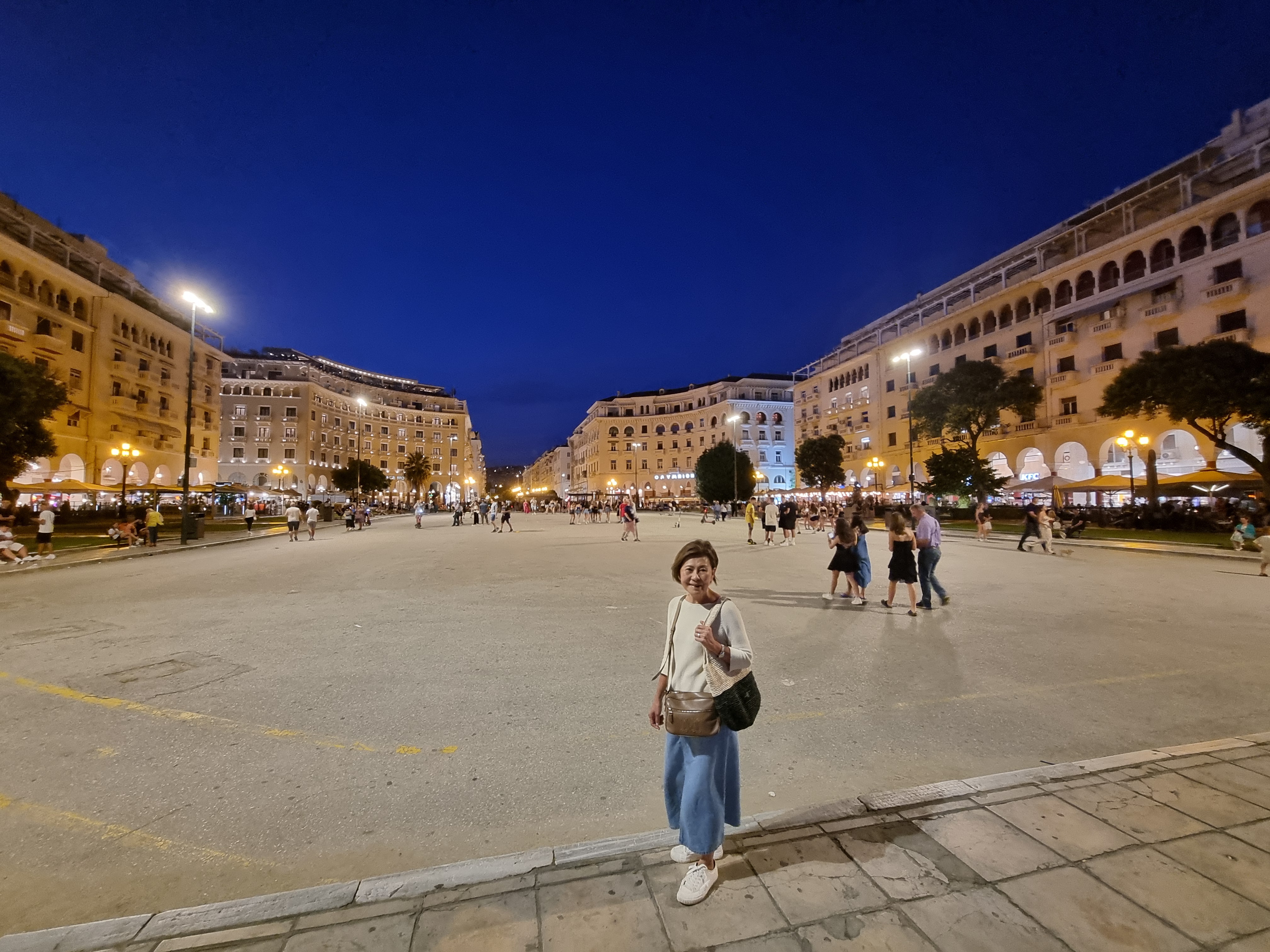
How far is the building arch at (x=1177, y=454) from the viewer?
31.5m

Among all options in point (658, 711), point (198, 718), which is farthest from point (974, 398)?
point (198, 718)

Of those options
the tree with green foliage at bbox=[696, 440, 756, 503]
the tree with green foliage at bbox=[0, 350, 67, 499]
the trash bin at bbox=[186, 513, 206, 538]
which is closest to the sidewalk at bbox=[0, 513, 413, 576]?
the trash bin at bbox=[186, 513, 206, 538]

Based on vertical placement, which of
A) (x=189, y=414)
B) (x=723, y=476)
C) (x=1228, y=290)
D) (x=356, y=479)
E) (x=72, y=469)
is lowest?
(x=72, y=469)

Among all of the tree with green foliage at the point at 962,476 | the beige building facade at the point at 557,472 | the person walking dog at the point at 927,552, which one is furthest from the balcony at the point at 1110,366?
the beige building facade at the point at 557,472

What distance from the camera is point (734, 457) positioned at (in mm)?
58750

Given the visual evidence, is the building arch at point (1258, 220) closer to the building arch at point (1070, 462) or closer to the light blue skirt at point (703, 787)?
the building arch at point (1070, 462)

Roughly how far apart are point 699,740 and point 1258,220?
43074 mm

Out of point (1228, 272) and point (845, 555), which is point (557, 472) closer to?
point (1228, 272)

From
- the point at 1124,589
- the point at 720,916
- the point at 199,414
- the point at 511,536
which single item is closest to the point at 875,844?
the point at 720,916

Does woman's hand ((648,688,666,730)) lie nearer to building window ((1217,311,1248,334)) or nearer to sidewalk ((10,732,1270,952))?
sidewalk ((10,732,1270,952))

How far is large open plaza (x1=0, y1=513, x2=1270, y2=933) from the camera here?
318 centimetres

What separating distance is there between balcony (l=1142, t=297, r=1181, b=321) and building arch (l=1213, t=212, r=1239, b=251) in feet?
9.64

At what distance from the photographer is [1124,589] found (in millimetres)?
11008

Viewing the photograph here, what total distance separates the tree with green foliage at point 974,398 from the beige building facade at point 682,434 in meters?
41.5
